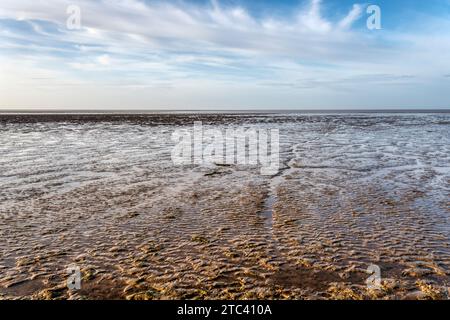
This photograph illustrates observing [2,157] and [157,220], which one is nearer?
[157,220]

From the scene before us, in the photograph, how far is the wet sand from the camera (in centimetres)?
520

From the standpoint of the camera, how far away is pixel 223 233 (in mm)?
7391

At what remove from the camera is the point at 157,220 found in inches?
323

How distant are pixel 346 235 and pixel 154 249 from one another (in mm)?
3915

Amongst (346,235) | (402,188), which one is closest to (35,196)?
→ (346,235)

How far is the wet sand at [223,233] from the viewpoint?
5.20m

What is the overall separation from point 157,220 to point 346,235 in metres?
4.27

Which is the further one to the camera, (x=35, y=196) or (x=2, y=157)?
(x=2, y=157)

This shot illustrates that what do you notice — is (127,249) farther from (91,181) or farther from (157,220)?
(91,181)
